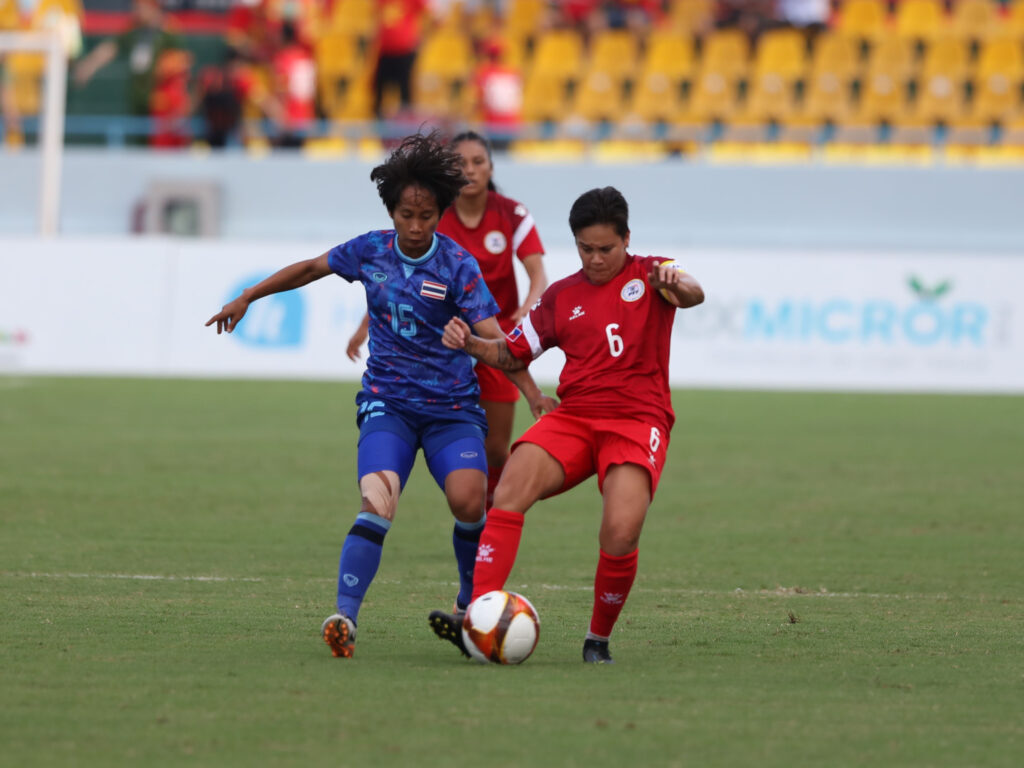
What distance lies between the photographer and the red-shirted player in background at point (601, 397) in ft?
17.7

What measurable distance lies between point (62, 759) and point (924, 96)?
71.8 feet

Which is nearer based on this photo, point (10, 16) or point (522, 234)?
point (522, 234)

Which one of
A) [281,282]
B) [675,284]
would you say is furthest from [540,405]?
[281,282]

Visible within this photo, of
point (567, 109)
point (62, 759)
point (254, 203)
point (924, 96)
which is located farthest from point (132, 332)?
point (62, 759)

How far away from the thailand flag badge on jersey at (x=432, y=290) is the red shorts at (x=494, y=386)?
174 cm

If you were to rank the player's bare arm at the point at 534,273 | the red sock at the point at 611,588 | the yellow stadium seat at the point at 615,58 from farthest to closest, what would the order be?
the yellow stadium seat at the point at 615,58
the player's bare arm at the point at 534,273
the red sock at the point at 611,588

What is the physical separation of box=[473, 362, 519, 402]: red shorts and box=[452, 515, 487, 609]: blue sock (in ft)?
4.69

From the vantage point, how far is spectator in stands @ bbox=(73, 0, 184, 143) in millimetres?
23672

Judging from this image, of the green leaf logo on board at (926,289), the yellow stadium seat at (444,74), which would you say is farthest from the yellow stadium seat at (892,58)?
the green leaf logo on board at (926,289)

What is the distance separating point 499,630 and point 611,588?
43 centimetres

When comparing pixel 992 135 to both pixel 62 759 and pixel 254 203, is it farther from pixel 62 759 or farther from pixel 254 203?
pixel 62 759

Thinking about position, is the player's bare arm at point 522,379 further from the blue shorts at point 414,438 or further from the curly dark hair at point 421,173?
the curly dark hair at point 421,173

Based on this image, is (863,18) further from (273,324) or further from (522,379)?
(522,379)

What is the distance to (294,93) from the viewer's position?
24.3 meters
